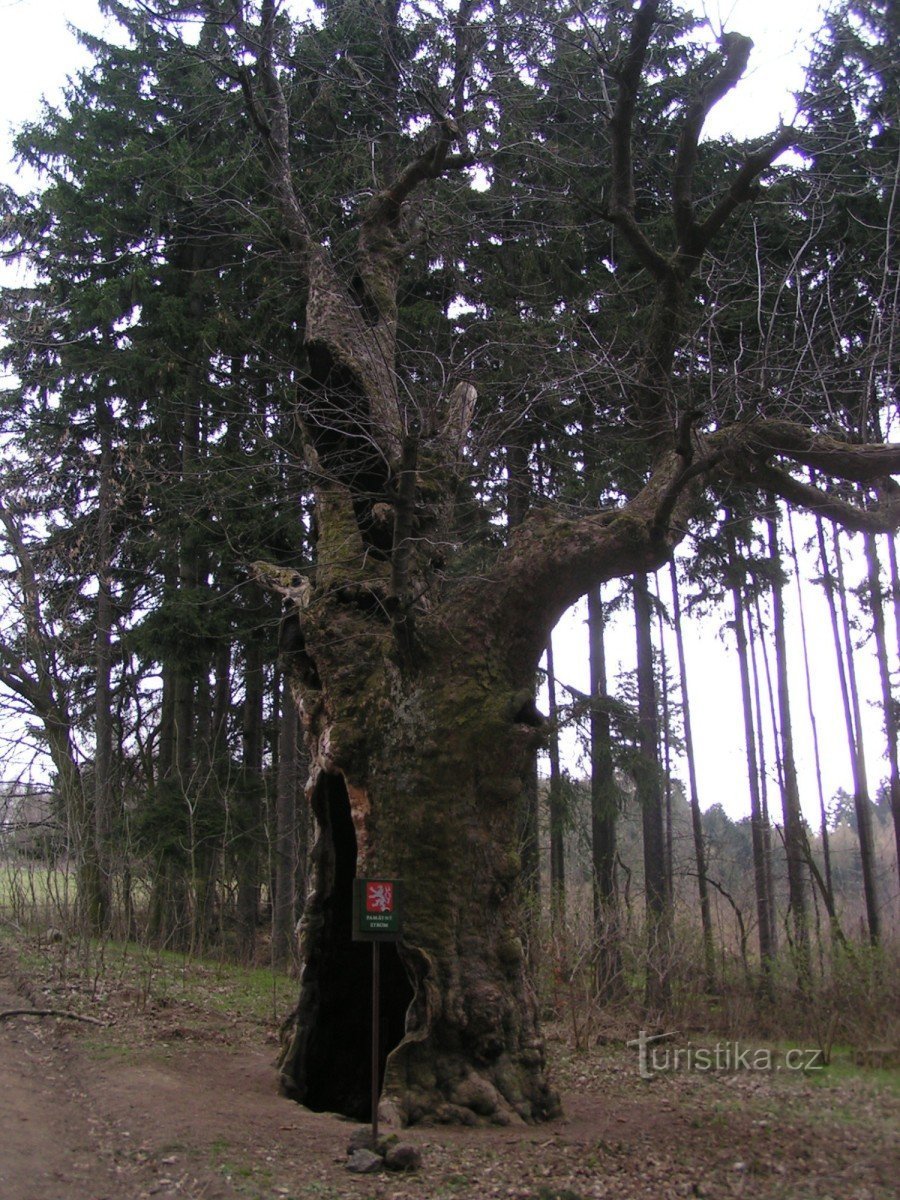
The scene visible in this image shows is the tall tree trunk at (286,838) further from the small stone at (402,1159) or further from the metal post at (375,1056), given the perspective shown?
the small stone at (402,1159)

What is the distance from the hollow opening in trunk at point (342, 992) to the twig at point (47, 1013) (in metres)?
2.79

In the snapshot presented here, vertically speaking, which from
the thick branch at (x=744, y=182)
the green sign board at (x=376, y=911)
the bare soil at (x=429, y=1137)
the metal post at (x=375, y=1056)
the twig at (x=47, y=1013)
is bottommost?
the bare soil at (x=429, y=1137)

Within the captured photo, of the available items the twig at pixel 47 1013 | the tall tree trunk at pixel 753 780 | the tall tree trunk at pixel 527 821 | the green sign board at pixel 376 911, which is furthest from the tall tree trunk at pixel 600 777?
the green sign board at pixel 376 911

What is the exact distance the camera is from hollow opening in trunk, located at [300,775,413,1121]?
8094 millimetres

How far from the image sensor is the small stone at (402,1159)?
567 centimetres

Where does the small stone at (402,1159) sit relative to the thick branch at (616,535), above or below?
below

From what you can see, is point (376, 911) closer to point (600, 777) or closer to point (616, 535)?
point (616, 535)

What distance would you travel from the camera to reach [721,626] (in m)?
18.9

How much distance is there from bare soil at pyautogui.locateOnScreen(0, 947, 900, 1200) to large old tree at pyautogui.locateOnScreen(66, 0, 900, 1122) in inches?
28.9

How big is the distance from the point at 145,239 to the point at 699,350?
11.7 metres

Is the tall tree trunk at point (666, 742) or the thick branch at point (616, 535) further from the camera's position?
the tall tree trunk at point (666, 742)

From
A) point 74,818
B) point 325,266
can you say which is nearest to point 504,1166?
point 74,818

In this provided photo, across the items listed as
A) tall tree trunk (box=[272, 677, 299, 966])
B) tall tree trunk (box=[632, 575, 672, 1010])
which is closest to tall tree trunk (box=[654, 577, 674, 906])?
tall tree trunk (box=[632, 575, 672, 1010])

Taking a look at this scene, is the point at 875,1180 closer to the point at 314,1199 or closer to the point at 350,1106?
the point at 314,1199
